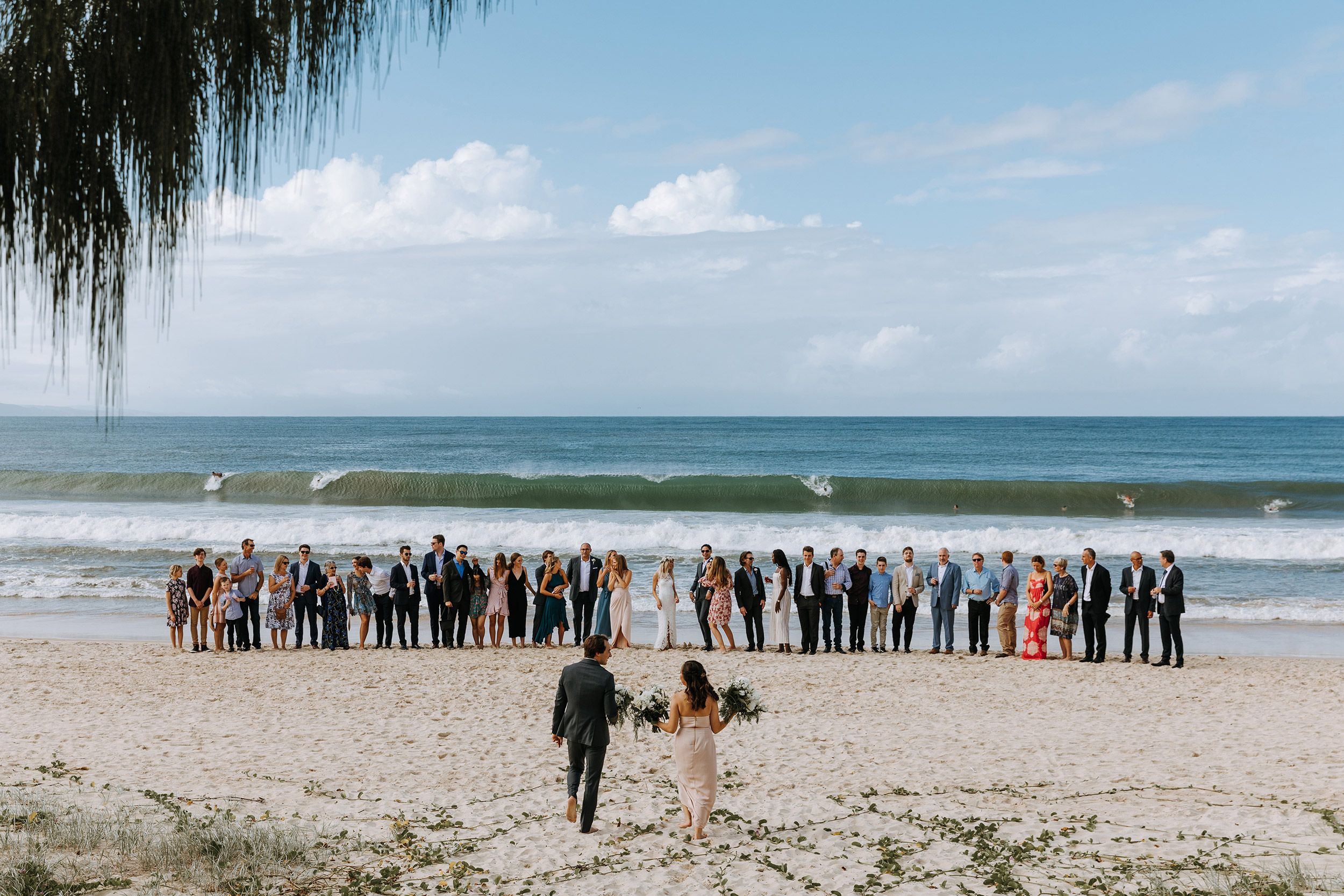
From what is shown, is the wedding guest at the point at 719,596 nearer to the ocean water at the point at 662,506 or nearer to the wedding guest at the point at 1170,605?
the ocean water at the point at 662,506

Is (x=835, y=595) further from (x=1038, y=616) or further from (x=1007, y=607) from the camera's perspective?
(x=1038, y=616)

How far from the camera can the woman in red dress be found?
1327cm

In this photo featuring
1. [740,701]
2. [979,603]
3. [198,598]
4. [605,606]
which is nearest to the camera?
[740,701]

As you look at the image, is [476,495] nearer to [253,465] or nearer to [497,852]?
[253,465]

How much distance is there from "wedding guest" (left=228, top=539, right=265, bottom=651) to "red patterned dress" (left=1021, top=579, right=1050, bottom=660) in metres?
10.7

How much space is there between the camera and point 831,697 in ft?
36.6

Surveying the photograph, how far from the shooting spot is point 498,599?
46.7 feet

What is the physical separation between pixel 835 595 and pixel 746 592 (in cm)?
135

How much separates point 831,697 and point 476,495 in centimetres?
2762

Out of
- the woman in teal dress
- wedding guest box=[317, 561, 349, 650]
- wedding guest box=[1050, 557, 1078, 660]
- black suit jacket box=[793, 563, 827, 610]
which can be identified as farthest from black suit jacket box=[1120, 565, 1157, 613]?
wedding guest box=[317, 561, 349, 650]

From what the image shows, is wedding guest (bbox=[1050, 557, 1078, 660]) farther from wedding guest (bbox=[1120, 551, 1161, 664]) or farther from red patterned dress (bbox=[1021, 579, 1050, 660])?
wedding guest (bbox=[1120, 551, 1161, 664])

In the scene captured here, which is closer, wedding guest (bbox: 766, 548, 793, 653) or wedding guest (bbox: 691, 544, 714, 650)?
wedding guest (bbox: 766, 548, 793, 653)

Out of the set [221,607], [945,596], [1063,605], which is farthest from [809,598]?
[221,607]

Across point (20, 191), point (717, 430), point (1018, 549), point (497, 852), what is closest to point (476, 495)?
point (1018, 549)
